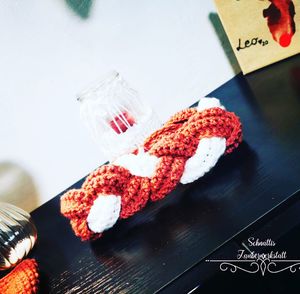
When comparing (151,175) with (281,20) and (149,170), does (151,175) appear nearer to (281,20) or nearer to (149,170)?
(149,170)

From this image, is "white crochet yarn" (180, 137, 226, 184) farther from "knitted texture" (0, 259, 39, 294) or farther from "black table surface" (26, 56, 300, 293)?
"knitted texture" (0, 259, 39, 294)

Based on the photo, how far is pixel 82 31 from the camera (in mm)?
789

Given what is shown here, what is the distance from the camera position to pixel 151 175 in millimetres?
551

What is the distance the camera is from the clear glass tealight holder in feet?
2.24

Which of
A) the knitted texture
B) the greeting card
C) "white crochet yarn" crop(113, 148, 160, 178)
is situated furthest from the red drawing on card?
the knitted texture

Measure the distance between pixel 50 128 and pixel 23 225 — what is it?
27cm

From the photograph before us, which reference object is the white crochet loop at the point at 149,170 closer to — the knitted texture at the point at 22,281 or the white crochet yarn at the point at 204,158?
the white crochet yarn at the point at 204,158

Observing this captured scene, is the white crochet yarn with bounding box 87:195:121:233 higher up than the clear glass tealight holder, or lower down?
lower down

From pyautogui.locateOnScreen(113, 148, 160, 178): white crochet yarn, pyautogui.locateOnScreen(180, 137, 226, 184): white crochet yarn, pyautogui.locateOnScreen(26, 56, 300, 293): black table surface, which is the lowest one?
pyautogui.locateOnScreen(26, 56, 300, 293): black table surface

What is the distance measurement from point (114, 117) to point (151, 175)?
0.19 meters


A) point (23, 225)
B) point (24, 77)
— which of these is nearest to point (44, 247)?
point (23, 225)

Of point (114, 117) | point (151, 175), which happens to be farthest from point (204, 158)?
point (114, 117)

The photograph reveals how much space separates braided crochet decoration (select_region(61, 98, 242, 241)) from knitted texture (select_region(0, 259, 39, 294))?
0.34 feet

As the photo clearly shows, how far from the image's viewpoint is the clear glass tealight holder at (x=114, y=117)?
682 millimetres
